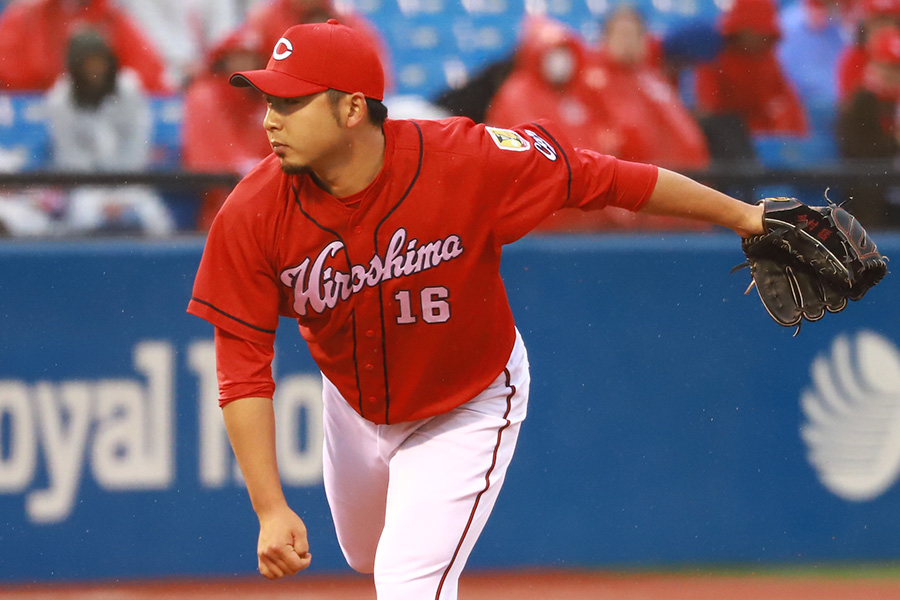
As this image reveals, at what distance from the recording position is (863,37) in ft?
18.3

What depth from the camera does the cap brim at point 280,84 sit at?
2594mm

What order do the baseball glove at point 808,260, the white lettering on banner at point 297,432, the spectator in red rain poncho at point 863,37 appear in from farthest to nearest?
the spectator in red rain poncho at point 863,37
the white lettering on banner at point 297,432
the baseball glove at point 808,260

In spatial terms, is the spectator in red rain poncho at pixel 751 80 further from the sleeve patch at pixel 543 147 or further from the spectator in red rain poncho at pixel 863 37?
the sleeve patch at pixel 543 147

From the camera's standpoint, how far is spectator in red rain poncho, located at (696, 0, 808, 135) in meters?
5.21

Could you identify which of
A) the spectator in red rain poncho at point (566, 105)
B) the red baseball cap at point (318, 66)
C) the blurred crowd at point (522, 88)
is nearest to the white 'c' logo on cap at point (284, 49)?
the red baseball cap at point (318, 66)

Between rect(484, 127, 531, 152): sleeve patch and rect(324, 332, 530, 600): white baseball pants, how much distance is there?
62 cm

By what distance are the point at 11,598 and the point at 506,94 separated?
3015mm

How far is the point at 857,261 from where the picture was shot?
10.4 ft

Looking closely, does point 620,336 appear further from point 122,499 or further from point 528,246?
point 122,499

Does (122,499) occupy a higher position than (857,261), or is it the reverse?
(857,261)

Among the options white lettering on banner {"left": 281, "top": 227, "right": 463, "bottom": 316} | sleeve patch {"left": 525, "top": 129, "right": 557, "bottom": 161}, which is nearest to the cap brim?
white lettering on banner {"left": 281, "top": 227, "right": 463, "bottom": 316}

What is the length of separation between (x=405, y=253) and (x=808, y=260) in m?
1.19

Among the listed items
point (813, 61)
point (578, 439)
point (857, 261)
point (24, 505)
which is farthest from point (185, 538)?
point (813, 61)

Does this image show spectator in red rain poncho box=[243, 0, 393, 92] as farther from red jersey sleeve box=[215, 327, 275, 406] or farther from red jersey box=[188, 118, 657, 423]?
red jersey sleeve box=[215, 327, 275, 406]
